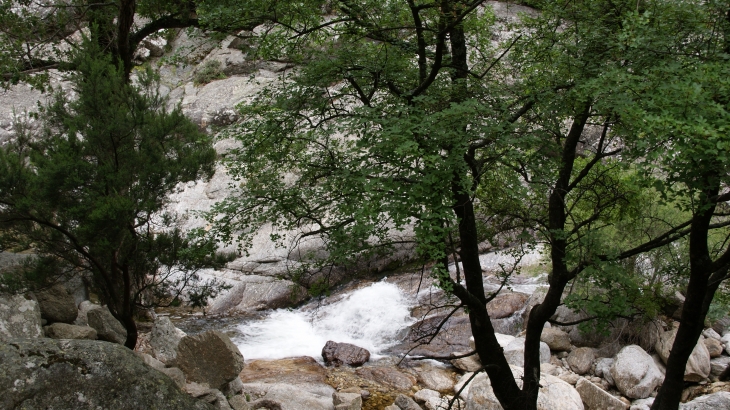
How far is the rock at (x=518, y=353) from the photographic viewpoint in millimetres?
9477

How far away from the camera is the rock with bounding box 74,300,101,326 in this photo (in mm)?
7969

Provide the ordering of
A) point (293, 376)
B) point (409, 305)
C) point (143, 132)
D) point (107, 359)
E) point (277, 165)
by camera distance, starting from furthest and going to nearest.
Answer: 1. point (409, 305)
2. point (293, 376)
3. point (143, 132)
4. point (277, 165)
5. point (107, 359)

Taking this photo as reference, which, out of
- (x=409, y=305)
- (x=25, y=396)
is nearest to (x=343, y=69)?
(x=25, y=396)

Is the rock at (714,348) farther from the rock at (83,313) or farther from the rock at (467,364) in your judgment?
the rock at (83,313)

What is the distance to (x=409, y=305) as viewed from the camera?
12758 mm

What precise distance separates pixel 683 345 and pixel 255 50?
5.03 metres

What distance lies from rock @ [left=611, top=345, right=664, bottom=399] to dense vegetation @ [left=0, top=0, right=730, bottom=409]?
10.6ft

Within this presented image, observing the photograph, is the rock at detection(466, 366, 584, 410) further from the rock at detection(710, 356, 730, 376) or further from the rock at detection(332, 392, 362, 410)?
the rock at detection(710, 356, 730, 376)

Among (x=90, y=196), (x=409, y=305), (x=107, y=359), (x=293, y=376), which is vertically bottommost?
(x=293, y=376)

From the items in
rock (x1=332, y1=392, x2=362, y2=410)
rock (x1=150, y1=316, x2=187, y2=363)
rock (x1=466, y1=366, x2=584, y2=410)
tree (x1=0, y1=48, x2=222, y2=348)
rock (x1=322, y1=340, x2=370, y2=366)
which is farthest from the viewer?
rock (x1=322, y1=340, x2=370, y2=366)

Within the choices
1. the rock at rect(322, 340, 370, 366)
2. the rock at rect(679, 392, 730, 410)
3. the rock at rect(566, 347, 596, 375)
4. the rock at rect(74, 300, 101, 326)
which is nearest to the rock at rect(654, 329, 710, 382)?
the rock at rect(679, 392, 730, 410)

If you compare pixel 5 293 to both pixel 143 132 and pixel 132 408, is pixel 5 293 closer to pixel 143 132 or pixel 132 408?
pixel 143 132

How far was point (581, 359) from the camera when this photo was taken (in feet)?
31.1

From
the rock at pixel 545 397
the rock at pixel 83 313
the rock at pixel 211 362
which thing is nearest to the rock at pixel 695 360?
the rock at pixel 545 397
